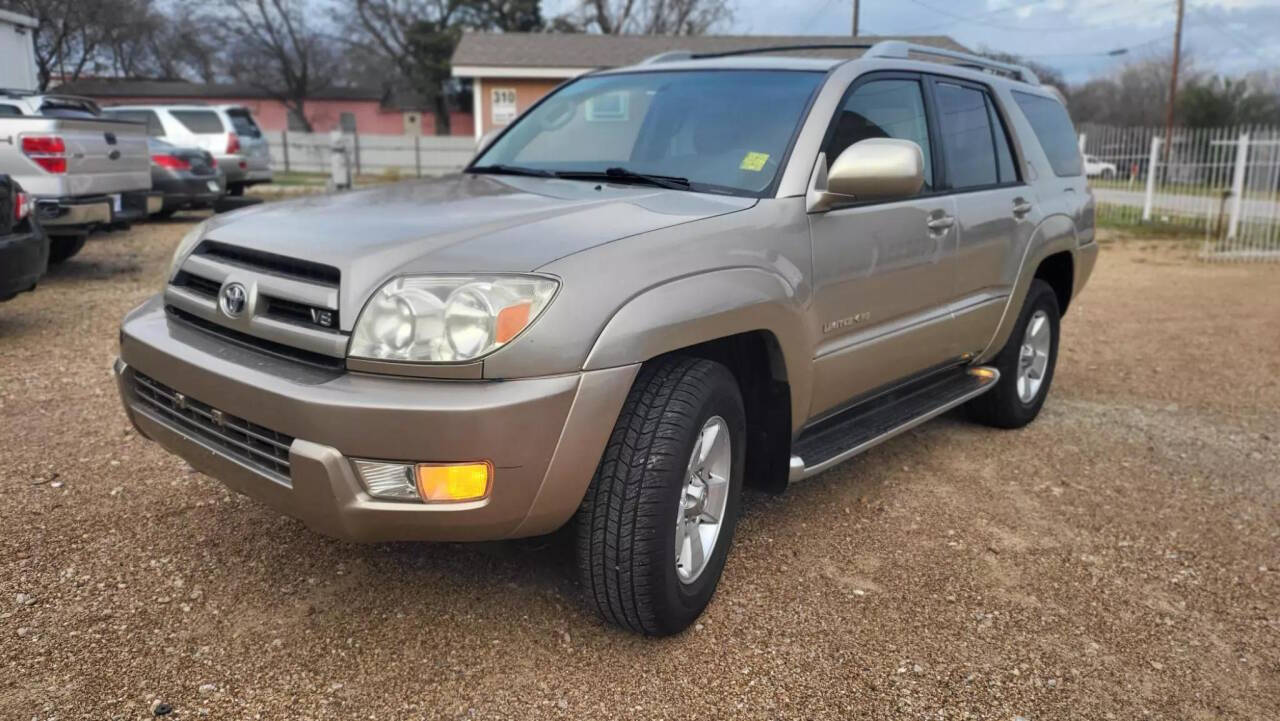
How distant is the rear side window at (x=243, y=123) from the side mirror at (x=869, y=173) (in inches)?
645

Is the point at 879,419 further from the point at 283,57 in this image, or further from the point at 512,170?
the point at 283,57

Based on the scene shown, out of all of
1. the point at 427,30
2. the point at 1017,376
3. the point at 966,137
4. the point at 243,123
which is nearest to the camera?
the point at 966,137

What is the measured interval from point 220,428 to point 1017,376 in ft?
12.6

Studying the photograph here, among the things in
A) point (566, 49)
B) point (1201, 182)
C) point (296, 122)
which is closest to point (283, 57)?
point (296, 122)

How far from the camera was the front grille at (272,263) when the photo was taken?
2.55m

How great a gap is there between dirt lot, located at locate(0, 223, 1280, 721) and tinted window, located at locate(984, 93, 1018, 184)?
4.36ft

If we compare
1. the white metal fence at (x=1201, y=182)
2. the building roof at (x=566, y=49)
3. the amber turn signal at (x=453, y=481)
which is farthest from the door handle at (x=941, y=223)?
the building roof at (x=566, y=49)

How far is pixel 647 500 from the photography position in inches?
103

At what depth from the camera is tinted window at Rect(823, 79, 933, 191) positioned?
139 inches

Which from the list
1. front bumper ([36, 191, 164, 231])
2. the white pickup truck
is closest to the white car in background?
the white pickup truck

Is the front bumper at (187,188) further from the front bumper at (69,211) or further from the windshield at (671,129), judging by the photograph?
the windshield at (671,129)

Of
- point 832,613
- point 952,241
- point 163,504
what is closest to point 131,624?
point 163,504

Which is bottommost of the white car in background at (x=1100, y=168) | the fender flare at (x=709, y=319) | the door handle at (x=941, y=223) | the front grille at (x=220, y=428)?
the front grille at (x=220, y=428)

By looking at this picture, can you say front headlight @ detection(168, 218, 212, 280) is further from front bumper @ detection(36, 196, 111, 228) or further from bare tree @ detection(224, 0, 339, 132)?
bare tree @ detection(224, 0, 339, 132)
